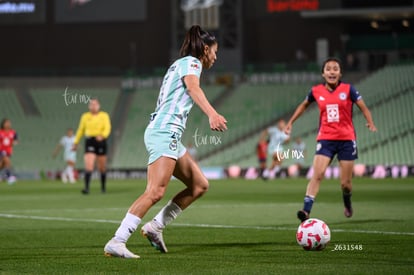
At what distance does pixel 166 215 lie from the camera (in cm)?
1014

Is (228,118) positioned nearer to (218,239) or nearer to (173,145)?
(218,239)

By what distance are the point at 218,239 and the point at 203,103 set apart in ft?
9.93

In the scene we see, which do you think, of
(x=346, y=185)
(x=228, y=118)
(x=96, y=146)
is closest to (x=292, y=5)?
(x=228, y=118)

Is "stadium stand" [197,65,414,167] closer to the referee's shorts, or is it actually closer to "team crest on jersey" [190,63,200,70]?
the referee's shorts

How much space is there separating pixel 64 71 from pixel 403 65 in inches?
663

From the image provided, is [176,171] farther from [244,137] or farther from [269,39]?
[269,39]

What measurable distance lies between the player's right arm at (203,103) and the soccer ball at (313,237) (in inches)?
76.8

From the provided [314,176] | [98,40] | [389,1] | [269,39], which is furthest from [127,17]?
[314,176]

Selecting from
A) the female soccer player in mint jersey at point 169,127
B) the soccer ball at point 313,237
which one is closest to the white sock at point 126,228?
the female soccer player in mint jersey at point 169,127

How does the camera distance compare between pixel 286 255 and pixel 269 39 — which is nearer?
pixel 286 255

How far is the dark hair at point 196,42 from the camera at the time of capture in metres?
9.63

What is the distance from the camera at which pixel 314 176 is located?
44.3 ft

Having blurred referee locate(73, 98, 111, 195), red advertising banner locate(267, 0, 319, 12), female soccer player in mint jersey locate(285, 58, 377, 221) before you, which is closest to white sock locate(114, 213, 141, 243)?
female soccer player in mint jersey locate(285, 58, 377, 221)

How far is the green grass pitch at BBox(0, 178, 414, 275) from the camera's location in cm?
872
